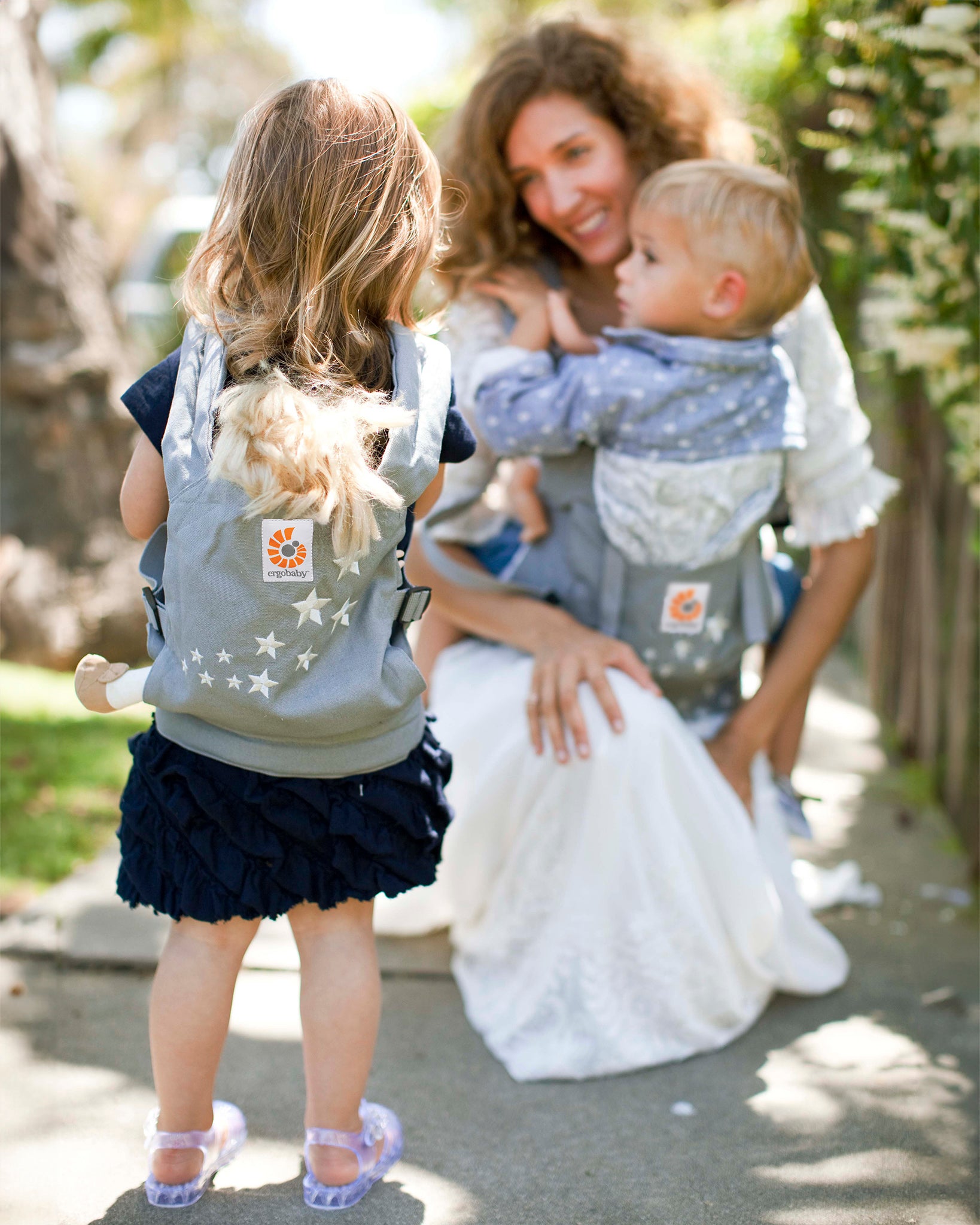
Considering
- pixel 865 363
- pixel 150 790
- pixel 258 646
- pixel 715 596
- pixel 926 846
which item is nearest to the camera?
pixel 258 646

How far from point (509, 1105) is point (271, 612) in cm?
96

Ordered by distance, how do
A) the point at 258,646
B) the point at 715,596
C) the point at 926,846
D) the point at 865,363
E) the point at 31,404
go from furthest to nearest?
the point at 31,404 → the point at 865,363 → the point at 926,846 → the point at 715,596 → the point at 258,646

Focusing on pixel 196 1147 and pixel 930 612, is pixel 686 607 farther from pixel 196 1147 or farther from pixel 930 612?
pixel 930 612

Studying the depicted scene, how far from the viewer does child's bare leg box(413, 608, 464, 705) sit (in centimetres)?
254

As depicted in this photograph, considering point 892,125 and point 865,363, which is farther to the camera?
point 865,363

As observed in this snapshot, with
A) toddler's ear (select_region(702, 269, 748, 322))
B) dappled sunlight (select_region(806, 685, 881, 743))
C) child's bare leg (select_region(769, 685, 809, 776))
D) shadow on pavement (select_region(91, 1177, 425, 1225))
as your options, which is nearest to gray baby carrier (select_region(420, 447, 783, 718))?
child's bare leg (select_region(769, 685, 809, 776))

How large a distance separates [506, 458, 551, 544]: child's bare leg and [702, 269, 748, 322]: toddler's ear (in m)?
0.44

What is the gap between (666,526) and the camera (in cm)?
216

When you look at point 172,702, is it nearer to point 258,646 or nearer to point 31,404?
point 258,646

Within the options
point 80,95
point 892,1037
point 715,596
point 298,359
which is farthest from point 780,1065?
point 80,95

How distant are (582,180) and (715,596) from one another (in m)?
0.94

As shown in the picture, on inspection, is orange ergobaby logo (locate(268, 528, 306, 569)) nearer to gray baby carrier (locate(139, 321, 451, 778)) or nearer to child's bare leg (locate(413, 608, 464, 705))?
gray baby carrier (locate(139, 321, 451, 778))

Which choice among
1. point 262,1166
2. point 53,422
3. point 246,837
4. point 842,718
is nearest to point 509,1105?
point 262,1166

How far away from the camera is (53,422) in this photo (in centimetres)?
500
